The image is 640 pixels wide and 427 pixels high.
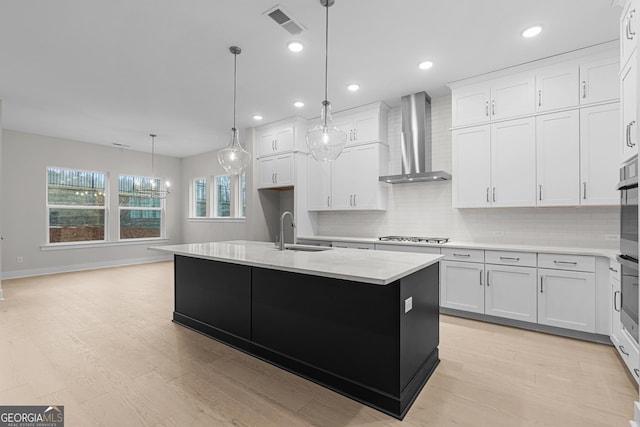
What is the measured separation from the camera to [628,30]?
7.33 ft

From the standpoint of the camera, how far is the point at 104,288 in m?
5.16

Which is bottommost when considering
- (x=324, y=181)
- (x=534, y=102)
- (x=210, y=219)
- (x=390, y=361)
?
(x=390, y=361)

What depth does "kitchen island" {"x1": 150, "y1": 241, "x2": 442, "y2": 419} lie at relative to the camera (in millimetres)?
1916

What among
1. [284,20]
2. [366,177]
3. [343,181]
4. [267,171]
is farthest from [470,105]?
[267,171]

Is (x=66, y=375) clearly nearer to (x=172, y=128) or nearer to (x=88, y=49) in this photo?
(x=88, y=49)

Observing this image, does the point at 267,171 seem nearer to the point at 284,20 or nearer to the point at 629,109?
the point at 284,20

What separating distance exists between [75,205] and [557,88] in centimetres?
875

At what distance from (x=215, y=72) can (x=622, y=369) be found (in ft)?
15.7

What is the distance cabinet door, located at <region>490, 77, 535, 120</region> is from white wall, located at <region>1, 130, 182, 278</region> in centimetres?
780

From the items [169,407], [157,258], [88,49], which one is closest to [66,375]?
[169,407]

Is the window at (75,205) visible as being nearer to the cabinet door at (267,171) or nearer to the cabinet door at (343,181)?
the cabinet door at (267,171)

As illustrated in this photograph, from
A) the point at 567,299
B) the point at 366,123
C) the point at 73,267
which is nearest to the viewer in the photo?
the point at 567,299

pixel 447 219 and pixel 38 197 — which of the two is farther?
pixel 38 197

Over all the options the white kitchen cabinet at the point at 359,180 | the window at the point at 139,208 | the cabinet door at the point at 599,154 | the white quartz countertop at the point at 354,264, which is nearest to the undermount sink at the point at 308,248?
the white quartz countertop at the point at 354,264
